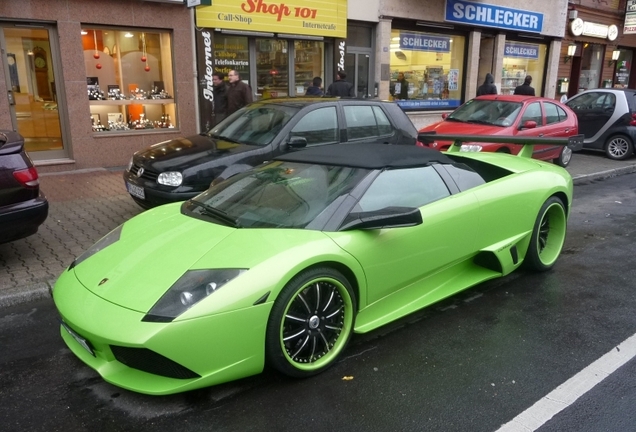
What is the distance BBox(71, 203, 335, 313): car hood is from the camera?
291 cm

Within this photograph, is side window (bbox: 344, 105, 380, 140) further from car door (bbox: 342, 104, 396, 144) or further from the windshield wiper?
the windshield wiper

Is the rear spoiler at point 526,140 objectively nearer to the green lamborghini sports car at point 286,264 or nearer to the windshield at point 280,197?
the green lamborghini sports car at point 286,264

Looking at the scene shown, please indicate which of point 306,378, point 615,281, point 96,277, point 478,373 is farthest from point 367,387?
point 615,281

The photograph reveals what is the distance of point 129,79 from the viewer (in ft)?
34.9

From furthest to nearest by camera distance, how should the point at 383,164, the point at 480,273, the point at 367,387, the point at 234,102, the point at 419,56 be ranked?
the point at 419,56, the point at 234,102, the point at 480,273, the point at 383,164, the point at 367,387

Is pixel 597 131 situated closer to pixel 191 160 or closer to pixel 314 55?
pixel 314 55

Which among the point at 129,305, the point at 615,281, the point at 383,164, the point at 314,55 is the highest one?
the point at 314,55

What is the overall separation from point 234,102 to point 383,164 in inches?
263

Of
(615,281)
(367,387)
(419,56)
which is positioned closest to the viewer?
(367,387)

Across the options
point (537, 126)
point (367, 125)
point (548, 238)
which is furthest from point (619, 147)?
point (548, 238)

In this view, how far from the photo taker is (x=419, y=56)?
1594 centimetres

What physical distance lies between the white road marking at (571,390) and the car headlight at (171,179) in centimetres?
435

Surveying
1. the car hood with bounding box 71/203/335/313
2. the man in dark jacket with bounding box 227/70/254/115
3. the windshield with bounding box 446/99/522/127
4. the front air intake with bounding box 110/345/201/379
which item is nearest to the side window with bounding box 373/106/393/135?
the windshield with bounding box 446/99/522/127

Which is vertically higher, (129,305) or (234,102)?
(234,102)
